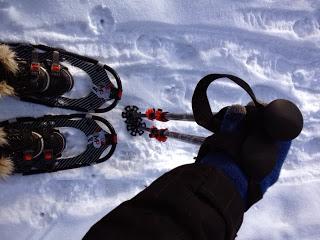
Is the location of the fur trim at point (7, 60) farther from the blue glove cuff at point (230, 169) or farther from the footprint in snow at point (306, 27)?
the footprint in snow at point (306, 27)

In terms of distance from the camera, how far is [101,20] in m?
2.21

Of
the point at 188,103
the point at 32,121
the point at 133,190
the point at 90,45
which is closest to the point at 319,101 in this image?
the point at 188,103

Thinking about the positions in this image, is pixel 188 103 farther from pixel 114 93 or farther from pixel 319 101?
pixel 319 101

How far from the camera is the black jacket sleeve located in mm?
935

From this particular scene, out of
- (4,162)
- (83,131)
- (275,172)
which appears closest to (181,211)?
(275,172)

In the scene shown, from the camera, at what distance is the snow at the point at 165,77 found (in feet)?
7.12

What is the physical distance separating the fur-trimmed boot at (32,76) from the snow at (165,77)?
16cm

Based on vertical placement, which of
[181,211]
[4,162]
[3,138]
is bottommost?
[4,162]

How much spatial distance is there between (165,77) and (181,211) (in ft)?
4.64

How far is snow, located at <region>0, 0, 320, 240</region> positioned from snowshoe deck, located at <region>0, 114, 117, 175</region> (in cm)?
7

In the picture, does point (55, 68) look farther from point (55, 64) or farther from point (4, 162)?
point (4, 162)

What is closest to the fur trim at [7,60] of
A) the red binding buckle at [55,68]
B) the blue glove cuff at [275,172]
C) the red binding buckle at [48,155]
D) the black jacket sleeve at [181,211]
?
the red binding buckle at [55,68]

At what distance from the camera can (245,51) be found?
2.43 meters

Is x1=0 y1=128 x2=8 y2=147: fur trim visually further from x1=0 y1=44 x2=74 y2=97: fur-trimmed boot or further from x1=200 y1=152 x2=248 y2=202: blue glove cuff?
x1=200 y1=152 x2=248 y2=202: blue glove cuff
